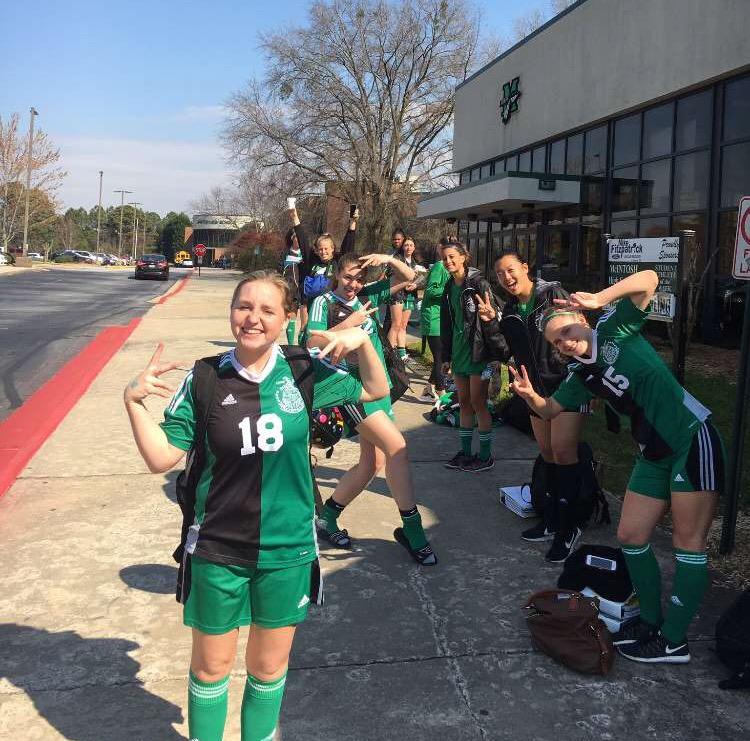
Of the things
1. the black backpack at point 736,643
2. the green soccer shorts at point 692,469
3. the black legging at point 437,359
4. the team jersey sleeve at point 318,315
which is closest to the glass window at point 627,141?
the black legging at point 437,359

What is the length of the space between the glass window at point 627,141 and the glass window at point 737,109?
2609mm

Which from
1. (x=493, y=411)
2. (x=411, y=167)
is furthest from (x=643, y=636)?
(x=411, y=167)

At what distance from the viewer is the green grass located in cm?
601

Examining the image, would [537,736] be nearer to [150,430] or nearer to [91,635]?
[150,430]

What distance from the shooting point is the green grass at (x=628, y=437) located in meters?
6.01

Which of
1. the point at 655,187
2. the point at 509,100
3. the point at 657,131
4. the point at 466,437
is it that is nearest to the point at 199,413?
the point at 466,437

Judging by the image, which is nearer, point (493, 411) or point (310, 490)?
point (310, 490)

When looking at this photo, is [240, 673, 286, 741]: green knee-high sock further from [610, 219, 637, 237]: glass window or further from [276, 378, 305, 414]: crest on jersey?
[610, 219, 637, 237]: glass window

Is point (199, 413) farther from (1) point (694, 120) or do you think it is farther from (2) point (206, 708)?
(1) point (694, 120)

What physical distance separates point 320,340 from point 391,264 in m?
2.82

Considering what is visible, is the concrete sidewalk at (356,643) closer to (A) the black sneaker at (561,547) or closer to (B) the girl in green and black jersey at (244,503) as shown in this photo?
(A) the black sneaker at (561,547)

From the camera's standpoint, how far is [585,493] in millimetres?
4680

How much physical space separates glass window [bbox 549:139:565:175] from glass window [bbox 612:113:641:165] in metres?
2.29

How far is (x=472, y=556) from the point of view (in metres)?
4.46
